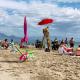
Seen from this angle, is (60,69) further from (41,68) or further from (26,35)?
(26,35)

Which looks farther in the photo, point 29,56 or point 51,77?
point 29,56

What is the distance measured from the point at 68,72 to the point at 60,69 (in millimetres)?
794

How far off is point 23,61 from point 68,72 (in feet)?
12.9

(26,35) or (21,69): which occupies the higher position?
(26,35)

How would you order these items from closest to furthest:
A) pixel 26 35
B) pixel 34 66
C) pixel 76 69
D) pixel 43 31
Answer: pixel 76 69
pixel 34 66
pixel 26 35
pixel 43 31

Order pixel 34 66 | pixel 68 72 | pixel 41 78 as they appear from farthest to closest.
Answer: pixel 34 66 → pixel 68 72 → pixel 41 78

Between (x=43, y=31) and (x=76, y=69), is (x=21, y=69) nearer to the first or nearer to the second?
(x=76, y=69)

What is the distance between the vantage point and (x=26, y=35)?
598 inches

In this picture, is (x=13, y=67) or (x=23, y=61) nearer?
(x=13, y=67)

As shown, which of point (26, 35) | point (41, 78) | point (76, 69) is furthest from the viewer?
point (26, 35)

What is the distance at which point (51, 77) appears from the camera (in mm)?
11109

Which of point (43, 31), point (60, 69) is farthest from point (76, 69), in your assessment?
point (43, 31)

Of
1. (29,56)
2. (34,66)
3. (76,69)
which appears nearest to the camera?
(76,69)

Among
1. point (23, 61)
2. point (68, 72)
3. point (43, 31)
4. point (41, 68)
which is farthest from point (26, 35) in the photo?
point (43, 31)
